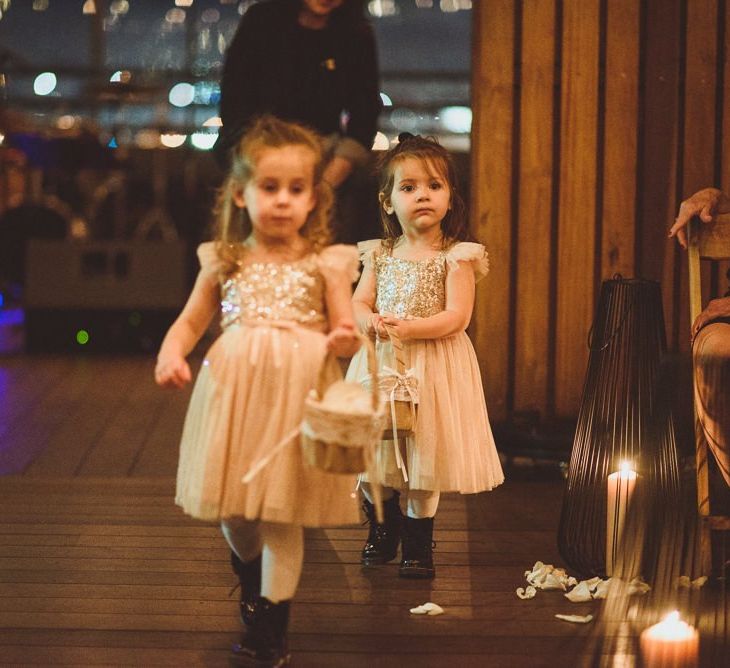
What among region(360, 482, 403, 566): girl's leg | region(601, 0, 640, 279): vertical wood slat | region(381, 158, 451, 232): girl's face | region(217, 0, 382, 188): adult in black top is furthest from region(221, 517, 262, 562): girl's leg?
region(601, 0, 640, 279): vertical wood slat

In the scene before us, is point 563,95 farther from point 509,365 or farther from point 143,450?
point 143,450

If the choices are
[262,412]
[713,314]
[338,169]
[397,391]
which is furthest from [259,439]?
[338,169]

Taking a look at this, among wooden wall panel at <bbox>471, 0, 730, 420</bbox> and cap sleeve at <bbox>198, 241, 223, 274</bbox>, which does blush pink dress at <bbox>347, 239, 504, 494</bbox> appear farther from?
wooden wall panel at <bbox>471, 0, 730, 420</bbox>

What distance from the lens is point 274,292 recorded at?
2.85 m

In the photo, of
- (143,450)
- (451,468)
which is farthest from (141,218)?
(451,468)

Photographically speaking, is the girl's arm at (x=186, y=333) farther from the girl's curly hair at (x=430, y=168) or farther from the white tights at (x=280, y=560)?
the girl's curly hair at (x=430, y=168)

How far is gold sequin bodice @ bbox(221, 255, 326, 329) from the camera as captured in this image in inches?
112

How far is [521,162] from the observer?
4.84 metres

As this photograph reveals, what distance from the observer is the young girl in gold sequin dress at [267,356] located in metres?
2.73

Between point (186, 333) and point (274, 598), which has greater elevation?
point (186, 333)

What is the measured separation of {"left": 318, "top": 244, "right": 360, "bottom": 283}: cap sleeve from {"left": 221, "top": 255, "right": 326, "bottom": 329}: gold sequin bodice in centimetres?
2

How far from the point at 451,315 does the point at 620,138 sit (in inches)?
63.3

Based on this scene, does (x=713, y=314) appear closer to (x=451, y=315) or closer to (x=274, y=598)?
(x=451, y=315)

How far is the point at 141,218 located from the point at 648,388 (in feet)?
26.4
